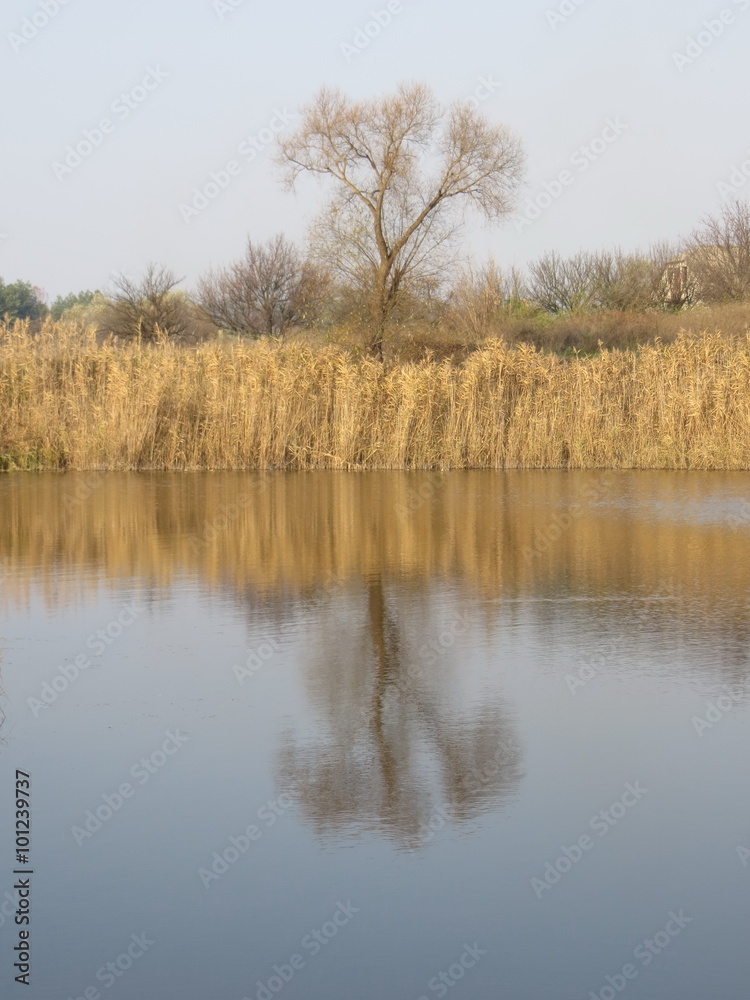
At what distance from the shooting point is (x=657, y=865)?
4.18m

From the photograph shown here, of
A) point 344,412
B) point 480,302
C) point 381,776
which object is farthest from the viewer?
point 480,302

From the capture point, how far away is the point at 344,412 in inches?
899

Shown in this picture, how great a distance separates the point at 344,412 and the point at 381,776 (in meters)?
18.1

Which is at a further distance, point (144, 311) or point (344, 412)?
point (144, 311)

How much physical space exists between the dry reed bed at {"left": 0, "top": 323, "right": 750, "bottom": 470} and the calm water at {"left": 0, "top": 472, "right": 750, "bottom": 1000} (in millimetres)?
12066

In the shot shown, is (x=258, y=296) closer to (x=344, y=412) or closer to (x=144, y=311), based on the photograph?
(x=144, y=311)

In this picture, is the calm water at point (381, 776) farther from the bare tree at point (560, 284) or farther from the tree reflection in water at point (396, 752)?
the bare tree at point (560, 284)

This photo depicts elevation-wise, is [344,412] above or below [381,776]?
above

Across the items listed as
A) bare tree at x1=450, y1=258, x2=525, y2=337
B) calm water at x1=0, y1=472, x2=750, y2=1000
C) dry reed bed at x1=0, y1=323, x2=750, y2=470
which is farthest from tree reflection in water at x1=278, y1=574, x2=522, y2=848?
bare tree at x1=450, y1=258, x2=525, y2=337

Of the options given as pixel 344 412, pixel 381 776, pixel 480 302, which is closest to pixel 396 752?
pixel 381 776

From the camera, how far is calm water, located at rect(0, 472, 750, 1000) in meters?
3.61

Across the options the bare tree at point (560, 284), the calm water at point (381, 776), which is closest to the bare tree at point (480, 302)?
the bare tree at point (560, 284)

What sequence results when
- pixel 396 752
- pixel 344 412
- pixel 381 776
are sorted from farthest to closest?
pixel 344 412
pixel 396 752
pixel 381 776

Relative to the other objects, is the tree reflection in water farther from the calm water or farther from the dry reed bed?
the dry reed bed
